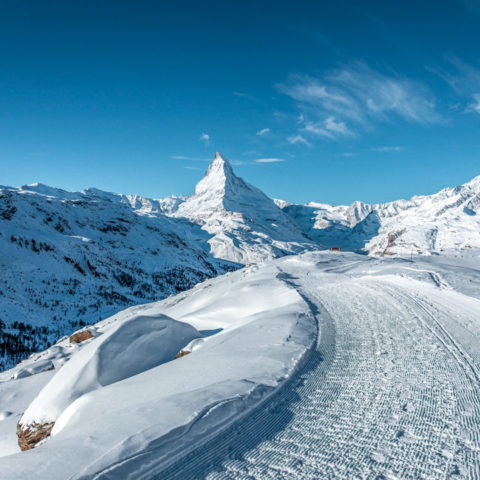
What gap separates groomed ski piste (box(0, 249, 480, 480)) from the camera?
11.4 ft

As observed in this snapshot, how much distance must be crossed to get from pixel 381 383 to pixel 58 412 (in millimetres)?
6797

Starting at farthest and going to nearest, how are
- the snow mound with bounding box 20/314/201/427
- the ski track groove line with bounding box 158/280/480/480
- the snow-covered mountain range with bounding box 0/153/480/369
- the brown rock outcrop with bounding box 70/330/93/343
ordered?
the snow-covered mountain range with bounding box 0/153/480/369 → the brown rock outcrop with bounding box 70/330/93/343 → the snow mound with bounding box 20/314/201/427 → the ski track groove line with bounding box 158/280/480/480

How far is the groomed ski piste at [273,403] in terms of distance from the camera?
3467 mm

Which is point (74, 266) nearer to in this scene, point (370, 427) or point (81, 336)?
point (81, 336)

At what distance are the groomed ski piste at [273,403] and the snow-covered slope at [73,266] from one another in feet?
159

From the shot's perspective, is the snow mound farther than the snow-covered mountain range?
No

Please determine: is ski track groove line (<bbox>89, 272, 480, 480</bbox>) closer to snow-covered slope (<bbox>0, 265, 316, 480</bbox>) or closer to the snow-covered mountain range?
snow-covered slope (<bbox>0, 265, 316, 480</bbox>)

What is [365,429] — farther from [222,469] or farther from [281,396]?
[222,469]

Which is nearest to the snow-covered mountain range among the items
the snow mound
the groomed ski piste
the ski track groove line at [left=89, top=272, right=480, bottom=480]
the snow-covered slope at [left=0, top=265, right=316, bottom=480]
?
the groomed ski piste

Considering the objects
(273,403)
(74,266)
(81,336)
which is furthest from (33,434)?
(74,266)

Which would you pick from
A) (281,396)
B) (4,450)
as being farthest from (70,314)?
(281,396)

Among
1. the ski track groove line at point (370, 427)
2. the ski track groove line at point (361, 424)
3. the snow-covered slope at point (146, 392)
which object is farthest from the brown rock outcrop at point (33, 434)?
the ski track groove line at point (370, 427)

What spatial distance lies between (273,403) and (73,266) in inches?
4021

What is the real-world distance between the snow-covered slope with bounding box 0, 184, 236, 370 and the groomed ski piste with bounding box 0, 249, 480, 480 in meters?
48.4
